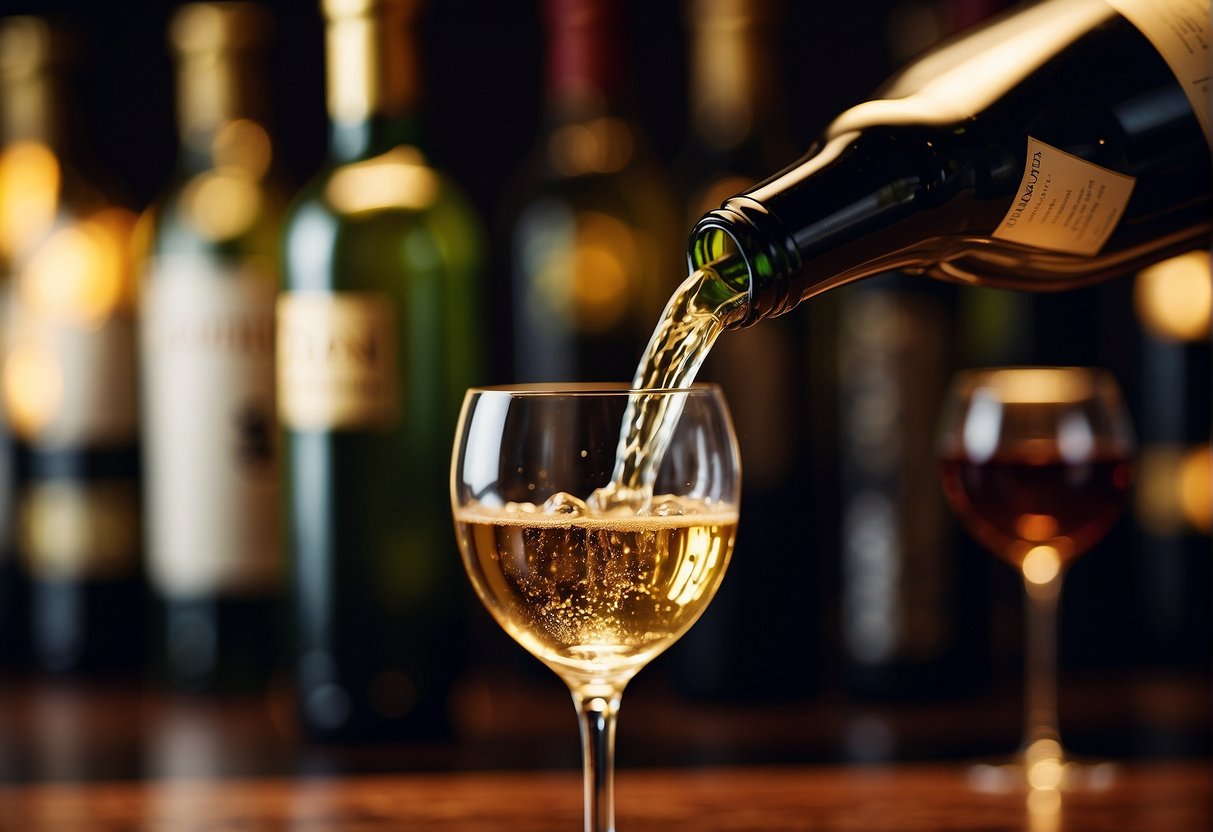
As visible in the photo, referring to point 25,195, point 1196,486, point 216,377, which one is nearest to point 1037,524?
point 1196,486

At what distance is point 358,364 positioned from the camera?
1050 mm

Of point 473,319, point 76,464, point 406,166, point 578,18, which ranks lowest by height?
point 76,464

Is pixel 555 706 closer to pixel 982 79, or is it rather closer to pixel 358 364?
pixel 358 364

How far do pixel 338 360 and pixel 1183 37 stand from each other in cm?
57

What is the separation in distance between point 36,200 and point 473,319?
1.63 ft

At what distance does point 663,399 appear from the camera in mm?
700

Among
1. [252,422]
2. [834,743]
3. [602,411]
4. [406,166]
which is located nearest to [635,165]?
[406,166]

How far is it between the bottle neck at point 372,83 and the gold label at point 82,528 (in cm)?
42

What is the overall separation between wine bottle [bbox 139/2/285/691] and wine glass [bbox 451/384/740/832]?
0.51 metres

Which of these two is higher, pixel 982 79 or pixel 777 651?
pixel 982 79

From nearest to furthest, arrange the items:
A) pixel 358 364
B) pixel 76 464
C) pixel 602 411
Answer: pixel 602 411, pixel 358 364, pixel 76 464

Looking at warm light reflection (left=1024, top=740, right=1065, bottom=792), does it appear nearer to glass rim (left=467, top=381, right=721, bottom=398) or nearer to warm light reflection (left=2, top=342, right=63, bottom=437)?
glass rim (left=467, top=381, right=721, bottom=398)

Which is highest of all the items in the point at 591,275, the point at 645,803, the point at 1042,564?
the point at 591,275

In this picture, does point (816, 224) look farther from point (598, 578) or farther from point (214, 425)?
point (214, 425)
